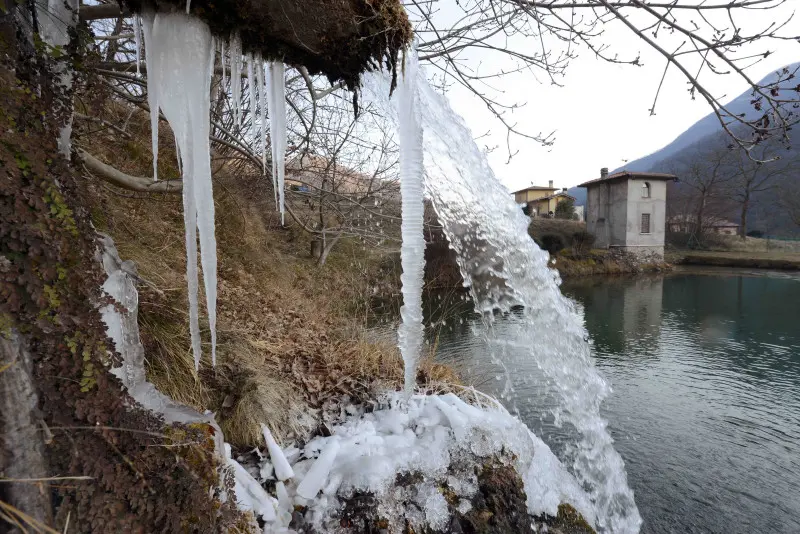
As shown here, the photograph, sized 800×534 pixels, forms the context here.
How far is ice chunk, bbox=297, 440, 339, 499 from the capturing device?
2.48 m

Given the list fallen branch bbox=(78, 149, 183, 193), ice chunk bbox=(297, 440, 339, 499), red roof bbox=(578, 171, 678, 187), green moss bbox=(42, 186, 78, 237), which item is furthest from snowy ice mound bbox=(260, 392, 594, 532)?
red roof bbox=(578, 171, 678, 187)

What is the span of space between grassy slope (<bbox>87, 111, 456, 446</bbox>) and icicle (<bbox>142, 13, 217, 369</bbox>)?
0.44m

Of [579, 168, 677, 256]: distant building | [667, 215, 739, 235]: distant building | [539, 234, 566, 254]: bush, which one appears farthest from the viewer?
[667, 215, 739, 235]: distant building

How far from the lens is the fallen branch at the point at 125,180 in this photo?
258 cm

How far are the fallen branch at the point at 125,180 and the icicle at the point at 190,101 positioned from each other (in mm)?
1185

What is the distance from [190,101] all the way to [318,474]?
2.23 meters

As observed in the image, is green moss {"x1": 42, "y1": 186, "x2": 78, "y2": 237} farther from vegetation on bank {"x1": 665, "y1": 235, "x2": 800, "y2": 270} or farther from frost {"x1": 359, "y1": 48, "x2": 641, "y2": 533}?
vegetation on bank {"x1": 665, "y1": 235, "x2": 800, "y2": 270}

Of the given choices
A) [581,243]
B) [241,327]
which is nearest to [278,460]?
[241,327]

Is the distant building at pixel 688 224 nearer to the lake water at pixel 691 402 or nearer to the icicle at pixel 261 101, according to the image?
the lake water at pixel 691 402

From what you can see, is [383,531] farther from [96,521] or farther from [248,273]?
[248,273]

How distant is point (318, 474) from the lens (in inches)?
102

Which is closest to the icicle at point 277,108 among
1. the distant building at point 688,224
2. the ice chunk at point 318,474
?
the ice chunk at point 318,474

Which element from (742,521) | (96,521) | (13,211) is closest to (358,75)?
(13,211)

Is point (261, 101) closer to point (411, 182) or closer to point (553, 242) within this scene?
point (411, 182)
